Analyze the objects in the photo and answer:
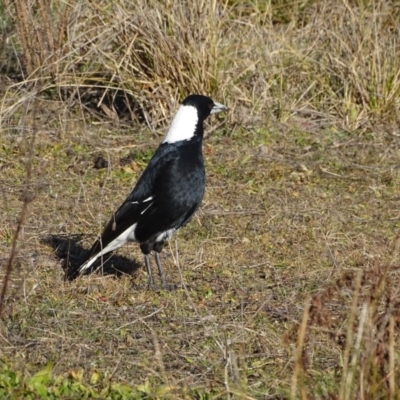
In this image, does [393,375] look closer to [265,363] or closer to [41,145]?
[265,363]

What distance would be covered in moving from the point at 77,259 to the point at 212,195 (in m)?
1.25

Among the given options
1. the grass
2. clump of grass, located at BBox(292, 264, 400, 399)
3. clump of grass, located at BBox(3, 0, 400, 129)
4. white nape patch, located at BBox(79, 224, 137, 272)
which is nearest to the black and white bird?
white nape patch, located at BBox(79, 224, 137, 272)

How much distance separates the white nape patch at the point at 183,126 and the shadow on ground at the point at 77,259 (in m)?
0.69

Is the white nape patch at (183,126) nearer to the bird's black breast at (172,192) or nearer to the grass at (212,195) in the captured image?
the bird's black breast at (172,192)

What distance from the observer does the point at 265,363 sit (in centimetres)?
409

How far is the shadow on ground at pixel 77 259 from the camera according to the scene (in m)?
5.23

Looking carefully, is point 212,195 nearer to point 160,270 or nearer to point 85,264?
point 160,270

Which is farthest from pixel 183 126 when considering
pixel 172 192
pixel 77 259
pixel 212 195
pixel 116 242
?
pixel 212 195

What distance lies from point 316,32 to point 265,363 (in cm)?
449

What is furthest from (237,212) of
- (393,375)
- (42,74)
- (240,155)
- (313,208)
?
(393,375)

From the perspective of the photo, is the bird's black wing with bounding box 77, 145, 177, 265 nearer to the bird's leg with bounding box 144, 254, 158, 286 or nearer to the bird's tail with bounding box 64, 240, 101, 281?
the bird's tail with bounding box 64, 240, 101, 281

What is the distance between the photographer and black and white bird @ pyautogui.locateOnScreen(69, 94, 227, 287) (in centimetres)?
507

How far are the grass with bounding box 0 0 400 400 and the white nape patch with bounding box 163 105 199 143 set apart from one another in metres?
0.61

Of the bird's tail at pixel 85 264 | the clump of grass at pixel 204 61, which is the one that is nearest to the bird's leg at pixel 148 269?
the bird's tail at pixel 85 264
